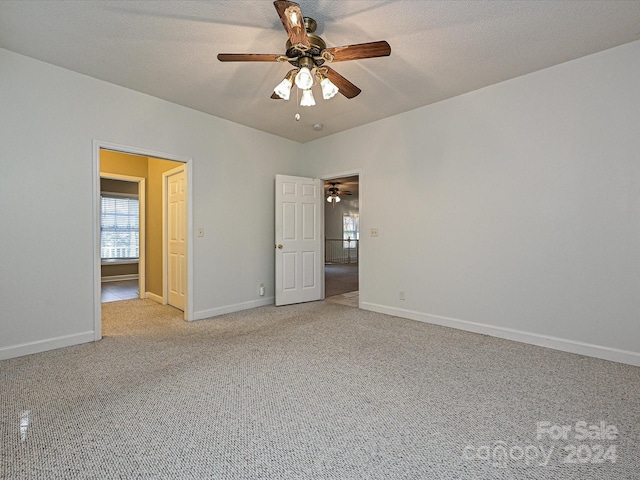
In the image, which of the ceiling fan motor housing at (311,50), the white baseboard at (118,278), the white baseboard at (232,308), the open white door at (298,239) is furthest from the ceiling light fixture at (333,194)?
the ceiling fan motor housing at (311,50)

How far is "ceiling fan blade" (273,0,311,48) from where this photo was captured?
178 centimetres

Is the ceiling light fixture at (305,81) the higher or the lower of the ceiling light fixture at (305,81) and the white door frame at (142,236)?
the higher

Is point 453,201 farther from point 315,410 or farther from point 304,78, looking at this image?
point 315,410

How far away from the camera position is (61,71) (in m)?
3.02

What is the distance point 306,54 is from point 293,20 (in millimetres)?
372

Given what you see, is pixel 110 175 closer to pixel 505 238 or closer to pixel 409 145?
pixel 409 145

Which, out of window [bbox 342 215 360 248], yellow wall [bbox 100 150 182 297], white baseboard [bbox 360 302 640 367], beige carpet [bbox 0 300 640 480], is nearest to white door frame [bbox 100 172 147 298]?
yellow wall [bbox 100 150 182 297]

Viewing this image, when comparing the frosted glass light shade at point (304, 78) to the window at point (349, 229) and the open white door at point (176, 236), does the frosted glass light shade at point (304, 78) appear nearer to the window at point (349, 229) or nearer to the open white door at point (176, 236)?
the open white door at point (176, 236)

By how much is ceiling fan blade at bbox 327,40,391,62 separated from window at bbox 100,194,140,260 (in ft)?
24.0

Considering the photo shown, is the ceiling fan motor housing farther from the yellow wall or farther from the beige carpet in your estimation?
the yellow wall

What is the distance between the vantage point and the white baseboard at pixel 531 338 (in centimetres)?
270

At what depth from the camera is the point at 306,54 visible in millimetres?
2275

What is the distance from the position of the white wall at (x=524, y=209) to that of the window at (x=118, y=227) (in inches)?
257

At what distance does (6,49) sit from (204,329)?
321 cm
